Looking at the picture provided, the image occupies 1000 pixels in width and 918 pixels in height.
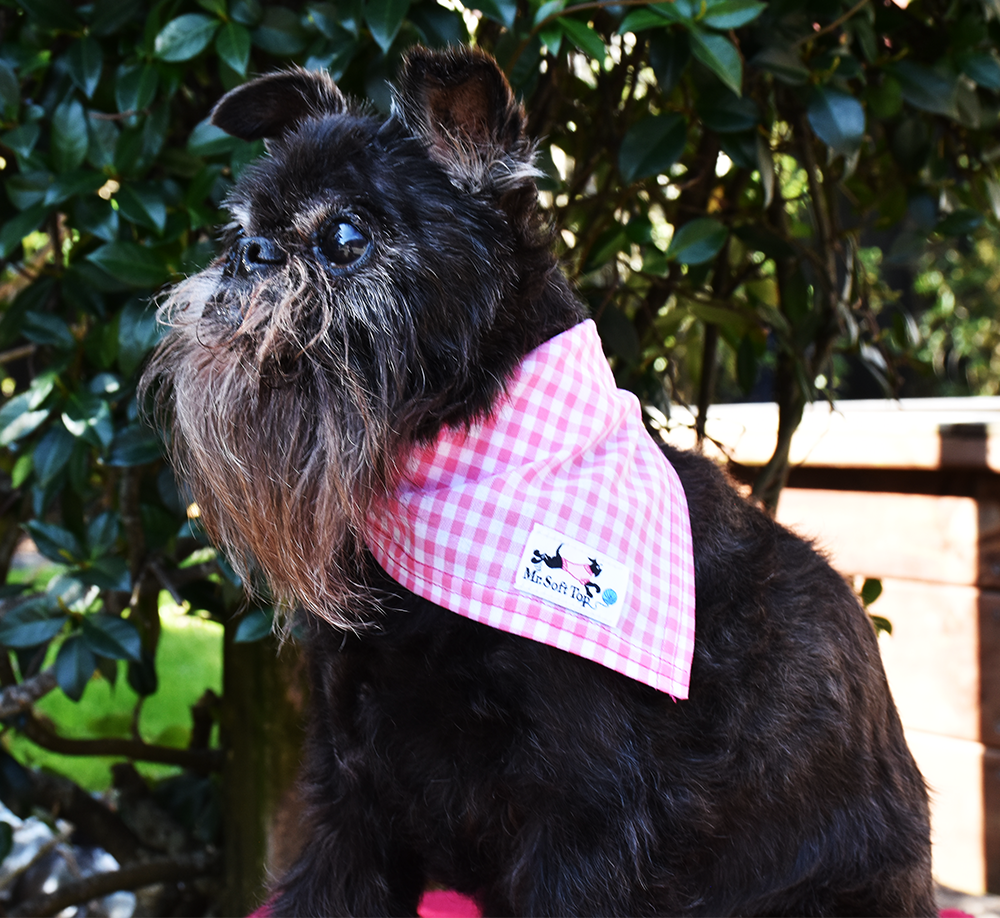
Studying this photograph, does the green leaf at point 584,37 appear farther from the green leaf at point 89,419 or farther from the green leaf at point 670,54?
the green leaf at point 89,419

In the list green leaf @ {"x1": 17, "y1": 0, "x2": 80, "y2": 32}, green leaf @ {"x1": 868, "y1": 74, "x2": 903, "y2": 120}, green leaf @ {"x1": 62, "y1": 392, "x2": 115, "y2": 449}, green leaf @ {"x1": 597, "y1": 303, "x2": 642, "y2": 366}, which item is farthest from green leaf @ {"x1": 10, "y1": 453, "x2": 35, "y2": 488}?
green leaf @ {"x1": 868, "y1": 74, "x2": 903, "y2": 120}

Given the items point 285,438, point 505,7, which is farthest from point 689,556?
point 505,7

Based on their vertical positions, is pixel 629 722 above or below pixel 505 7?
below

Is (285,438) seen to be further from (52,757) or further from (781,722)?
(52,757)

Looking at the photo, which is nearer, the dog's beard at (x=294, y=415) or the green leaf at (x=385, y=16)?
the dog's beard at (x=294, y=415)

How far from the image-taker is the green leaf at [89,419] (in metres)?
1.99

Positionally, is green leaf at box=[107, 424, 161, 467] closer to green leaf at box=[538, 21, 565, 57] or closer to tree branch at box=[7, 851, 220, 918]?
green leaf at box=[538, 21, 565, 57]

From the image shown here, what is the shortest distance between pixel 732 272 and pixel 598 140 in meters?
0.53

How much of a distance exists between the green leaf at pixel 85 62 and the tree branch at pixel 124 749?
152cm

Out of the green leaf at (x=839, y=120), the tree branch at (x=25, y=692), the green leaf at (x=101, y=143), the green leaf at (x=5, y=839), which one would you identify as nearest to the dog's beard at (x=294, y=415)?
the green leaf at (x=101, y=143)

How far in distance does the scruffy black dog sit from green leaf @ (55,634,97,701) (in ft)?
2.02

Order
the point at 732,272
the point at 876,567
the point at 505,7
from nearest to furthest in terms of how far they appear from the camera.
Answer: the point at 505,7
the point at 732,272
the point at 876,567

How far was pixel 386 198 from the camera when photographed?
1415 mm

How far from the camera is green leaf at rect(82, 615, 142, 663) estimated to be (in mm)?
2020
